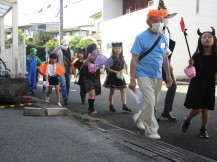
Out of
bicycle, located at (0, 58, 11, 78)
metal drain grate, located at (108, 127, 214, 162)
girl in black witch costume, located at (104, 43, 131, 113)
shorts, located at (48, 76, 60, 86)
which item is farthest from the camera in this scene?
bicycle, located at (0, 58, 11, 78)

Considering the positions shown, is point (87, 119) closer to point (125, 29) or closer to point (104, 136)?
point (104, 136)

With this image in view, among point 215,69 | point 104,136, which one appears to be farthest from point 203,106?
point 104,136

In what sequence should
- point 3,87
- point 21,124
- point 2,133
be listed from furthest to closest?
point 3,87 → point 21,124 → point 2,133

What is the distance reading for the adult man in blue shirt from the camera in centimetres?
454

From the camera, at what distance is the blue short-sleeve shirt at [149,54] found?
4586mm

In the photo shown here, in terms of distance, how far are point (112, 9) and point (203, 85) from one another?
24.0m

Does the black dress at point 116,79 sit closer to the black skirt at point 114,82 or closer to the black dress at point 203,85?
the black skirt at point 114,82

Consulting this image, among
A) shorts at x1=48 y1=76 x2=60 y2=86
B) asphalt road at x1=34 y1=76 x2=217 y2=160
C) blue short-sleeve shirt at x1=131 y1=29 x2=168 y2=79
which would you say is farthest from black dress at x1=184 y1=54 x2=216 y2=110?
shorts at x1=48 y1=76 x2=60 y2=86

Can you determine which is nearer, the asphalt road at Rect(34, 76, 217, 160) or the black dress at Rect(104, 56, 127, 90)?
the asphalt road at Rect(34, 76, 217, 160)

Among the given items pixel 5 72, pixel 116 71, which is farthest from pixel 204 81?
pixel 5 72

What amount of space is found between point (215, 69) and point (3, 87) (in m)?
4.96

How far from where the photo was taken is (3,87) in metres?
7.18

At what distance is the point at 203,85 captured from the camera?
184 inches

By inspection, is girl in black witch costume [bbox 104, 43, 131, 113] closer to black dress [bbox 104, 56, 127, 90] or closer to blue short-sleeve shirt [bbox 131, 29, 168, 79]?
black dress [bbox 104, 56, 127, 90]
